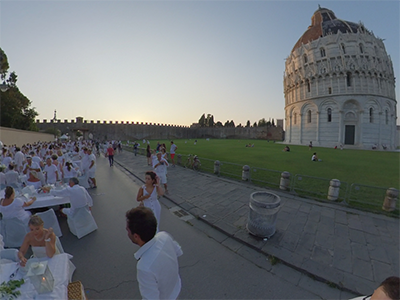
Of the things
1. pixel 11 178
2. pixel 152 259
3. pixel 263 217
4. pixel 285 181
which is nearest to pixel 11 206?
pixel 11 178

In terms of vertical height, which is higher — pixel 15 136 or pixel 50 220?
pixel 15 136

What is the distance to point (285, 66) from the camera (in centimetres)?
4678

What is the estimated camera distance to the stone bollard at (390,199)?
573 centimetres

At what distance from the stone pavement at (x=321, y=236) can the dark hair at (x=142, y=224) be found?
329 centimetres

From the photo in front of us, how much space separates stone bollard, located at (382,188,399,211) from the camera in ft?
18.8

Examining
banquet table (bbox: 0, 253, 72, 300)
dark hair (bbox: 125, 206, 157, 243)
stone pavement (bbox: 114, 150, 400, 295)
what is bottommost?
stone pavement (bbox: 114, 150, 400, 295)

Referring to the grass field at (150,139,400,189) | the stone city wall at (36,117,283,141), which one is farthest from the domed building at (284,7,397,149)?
the stone city wall at (36,117,283,141)

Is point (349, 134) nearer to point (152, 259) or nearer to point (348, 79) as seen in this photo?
point (348, 79)

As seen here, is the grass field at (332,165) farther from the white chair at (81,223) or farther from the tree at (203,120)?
the tree at (203,120)

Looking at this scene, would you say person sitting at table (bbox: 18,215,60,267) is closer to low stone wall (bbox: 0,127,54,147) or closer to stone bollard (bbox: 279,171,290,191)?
stone bollard (bbox: 279,171,290,191)

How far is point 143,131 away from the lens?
210 feet

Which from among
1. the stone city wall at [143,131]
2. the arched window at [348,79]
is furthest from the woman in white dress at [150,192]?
the stone city wall at [143,131]

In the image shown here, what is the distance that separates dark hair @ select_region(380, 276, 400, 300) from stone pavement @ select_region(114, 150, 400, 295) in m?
2.51

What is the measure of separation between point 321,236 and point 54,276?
Result: 18.3ft
